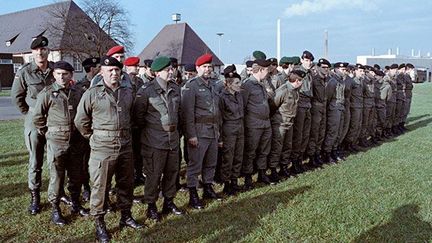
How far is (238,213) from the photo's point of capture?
5152mm

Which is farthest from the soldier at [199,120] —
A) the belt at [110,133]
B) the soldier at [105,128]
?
the belt at [110,133]

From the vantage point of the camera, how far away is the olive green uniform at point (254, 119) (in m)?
6.16

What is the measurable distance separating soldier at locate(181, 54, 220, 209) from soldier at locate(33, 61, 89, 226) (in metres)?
1.37

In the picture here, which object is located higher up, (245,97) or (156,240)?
(245,97)

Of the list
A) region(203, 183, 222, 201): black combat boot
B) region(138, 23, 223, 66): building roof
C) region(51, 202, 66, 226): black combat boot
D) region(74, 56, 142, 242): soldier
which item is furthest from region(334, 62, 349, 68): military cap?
region(138, 23, 223, 66): building roof

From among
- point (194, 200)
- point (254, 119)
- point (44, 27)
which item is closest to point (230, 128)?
point (254, 119)

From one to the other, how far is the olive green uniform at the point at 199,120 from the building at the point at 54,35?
2202 centimetres

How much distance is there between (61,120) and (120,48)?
1345mm

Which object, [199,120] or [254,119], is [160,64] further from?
[254,119]

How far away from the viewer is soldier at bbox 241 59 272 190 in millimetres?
6145

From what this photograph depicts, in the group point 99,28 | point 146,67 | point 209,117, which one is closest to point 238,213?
point 209,117

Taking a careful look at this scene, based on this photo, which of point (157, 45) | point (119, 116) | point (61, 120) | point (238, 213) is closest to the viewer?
point (119, 116)

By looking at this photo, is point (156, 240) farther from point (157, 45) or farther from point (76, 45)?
point (157, 45)

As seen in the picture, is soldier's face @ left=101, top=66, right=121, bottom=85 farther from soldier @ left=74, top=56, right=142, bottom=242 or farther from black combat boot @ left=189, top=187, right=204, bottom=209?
black combat boot @ left=189, top=187, right=204, bottom=209
